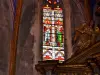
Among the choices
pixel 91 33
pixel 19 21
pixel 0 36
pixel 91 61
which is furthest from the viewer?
pixel 19 21

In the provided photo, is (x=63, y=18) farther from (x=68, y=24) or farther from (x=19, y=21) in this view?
(x=19, y=21)

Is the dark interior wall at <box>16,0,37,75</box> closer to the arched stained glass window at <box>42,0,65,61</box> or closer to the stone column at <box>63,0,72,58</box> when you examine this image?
the arched stained glass window at <box>42,0,65,61</box>

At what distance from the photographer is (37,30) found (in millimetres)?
15703

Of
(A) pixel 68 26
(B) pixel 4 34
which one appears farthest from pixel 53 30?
(B) pixel 4 34

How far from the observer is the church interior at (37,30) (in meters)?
14.8

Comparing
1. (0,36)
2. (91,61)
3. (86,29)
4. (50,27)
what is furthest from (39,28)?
(91,61)

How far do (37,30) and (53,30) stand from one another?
31.5 inches

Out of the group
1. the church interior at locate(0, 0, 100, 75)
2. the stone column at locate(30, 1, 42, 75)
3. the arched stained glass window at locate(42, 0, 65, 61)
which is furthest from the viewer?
the arched stained glass window at locate(42, 0, 65, 61)

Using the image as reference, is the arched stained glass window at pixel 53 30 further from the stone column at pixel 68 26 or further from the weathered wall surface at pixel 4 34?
the weathered wall surface at pixel 4 34

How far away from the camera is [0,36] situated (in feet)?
48.3

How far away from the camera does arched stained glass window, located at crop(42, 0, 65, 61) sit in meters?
15.5

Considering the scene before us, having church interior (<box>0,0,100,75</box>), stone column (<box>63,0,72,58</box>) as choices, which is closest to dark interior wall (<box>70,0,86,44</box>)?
church interior (<box>0,0,100,75</box>)

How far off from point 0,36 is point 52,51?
2332mm

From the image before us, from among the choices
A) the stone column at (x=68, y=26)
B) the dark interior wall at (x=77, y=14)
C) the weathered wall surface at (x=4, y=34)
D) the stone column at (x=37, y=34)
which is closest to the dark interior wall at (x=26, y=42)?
the stone column at (x=37, y=34)
